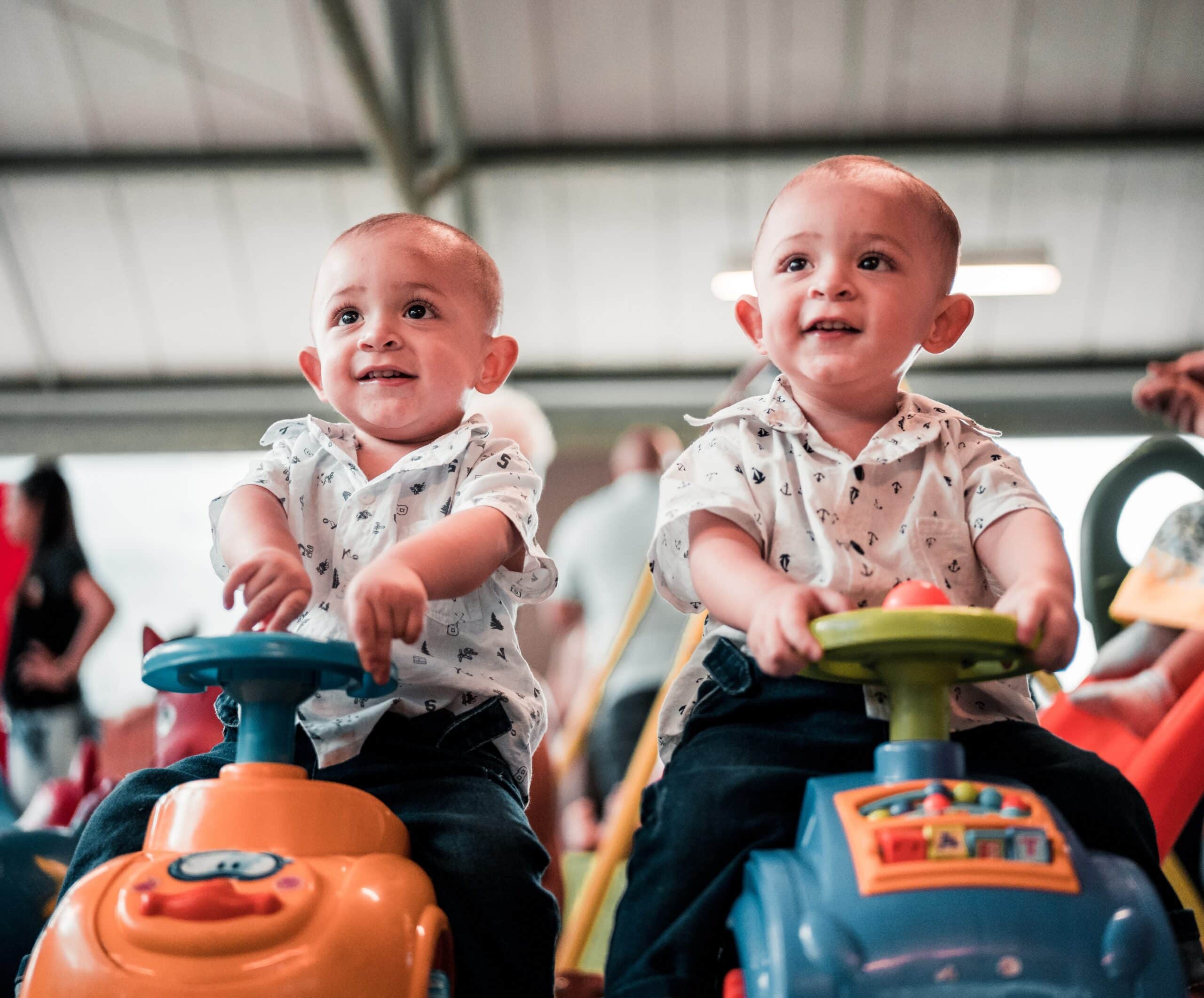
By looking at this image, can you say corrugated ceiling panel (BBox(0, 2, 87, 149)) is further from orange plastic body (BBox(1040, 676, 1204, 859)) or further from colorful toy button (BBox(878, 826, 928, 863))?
colorful toy button (BBox(878, 826, 928, 863))

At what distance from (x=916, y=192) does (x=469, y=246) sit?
0.48 metres

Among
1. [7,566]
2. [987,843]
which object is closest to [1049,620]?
[987,843]

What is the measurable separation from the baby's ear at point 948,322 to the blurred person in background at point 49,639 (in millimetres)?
2691

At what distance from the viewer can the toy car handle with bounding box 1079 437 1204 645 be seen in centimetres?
184

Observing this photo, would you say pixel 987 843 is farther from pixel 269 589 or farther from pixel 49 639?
pixel 49 639

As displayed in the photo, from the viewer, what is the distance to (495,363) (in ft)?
4.54

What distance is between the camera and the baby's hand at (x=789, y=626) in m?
0.90

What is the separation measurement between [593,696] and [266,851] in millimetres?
2061

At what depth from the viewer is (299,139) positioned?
6.02 metres

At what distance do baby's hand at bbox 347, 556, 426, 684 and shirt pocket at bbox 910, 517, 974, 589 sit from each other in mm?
473

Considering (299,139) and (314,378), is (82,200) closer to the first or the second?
(299,139)

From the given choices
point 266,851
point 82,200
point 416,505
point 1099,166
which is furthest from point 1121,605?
point 82,200

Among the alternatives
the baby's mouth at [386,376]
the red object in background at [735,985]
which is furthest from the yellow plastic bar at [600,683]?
the red object in background at [735,985]

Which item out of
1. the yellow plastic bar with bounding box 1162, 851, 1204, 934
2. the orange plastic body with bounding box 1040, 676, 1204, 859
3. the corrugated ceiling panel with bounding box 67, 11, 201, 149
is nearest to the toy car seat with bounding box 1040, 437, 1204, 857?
the orange plastic body with bounding box 1040, 676, 1204, 859
